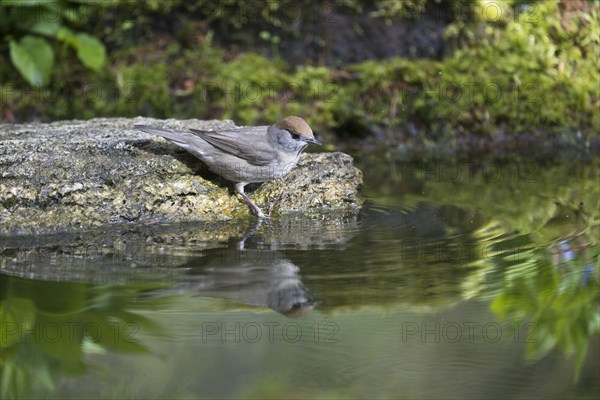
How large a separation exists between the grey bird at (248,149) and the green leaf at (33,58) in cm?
333

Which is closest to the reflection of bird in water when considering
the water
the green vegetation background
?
the water

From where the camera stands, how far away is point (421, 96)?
8.70 metres

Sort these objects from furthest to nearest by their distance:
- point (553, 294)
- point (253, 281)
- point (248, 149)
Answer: point (248, 149)
point (253, 281)
point (553, 294)

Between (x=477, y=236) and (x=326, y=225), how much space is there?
1.03m

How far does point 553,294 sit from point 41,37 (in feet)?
22.2

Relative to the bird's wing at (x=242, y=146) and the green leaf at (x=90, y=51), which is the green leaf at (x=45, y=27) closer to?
the green leaf at (x=90, y=51)

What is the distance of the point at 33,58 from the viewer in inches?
335

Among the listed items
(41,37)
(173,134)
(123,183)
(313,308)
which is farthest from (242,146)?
(41,37)

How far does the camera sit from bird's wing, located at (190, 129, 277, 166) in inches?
222

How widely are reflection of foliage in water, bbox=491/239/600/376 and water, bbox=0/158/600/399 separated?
1 cm

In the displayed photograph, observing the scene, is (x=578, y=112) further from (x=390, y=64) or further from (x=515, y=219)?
(x=515, y=219)

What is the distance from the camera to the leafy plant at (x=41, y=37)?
848 cm

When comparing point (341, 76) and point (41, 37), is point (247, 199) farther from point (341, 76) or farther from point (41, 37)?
point (41, 37)

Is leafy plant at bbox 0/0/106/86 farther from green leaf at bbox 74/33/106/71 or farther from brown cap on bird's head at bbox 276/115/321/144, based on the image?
brown cap on bird's head at bbox 276/115/321/144
